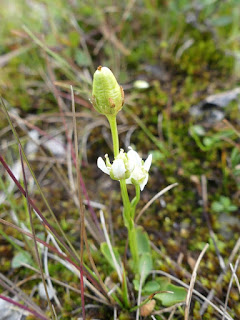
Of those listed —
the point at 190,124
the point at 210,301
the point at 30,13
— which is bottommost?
the point at 210,301

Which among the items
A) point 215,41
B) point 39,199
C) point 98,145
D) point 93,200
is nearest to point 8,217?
point 39,199

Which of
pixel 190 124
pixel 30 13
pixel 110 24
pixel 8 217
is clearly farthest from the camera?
pixel 30 13

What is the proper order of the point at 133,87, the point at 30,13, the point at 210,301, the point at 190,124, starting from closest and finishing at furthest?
the point at 210,301 < the point at 190,124 < the point at 133,87 < the point at 30,13

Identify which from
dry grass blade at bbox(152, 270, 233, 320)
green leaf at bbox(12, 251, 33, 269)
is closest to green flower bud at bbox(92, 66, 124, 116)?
dry grass blade at bbox(152, 270, 233, 320)

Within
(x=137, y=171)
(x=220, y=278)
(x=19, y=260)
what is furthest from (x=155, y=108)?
(x=19, y=260)

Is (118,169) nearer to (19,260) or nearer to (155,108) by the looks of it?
(19,260)

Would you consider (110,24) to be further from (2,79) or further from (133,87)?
(2,79)
